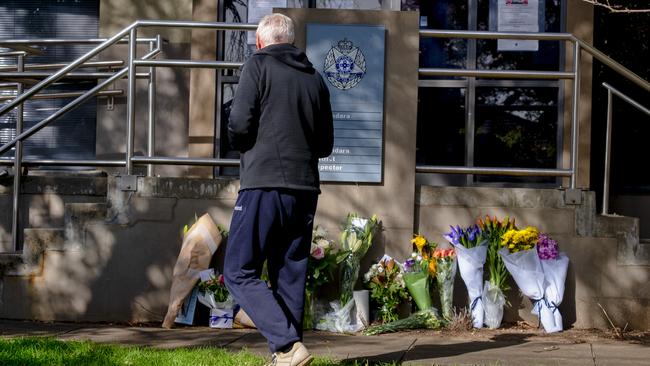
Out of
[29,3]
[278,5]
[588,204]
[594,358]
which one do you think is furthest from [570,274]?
[29,3]

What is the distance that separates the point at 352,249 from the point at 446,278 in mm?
727

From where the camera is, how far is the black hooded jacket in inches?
215

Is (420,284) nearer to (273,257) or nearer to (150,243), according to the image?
(150,243)

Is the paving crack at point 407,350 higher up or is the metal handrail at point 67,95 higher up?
the metal handrail at point 67,95

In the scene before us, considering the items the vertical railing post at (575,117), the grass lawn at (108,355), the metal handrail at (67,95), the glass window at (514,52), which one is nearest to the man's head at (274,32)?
the grass lawn at (108,355)

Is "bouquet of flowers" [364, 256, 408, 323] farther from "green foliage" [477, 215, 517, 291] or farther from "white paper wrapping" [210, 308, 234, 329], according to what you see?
"white paper wrapping" [210, 308, 234, 329]

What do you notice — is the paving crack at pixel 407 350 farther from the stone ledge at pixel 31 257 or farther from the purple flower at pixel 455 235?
the stone ledge at pixel 31 257

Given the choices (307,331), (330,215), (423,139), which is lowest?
(307,331)

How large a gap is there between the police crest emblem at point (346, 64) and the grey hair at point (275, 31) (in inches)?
90.1

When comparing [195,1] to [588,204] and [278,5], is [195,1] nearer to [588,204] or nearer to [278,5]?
[278,5]

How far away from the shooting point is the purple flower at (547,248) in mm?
7730

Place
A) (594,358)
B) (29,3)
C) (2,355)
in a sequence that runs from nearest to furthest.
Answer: (2,355)
(594,358)
(29,3)

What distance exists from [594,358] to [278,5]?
4.83 m

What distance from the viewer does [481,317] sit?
25.4ft
